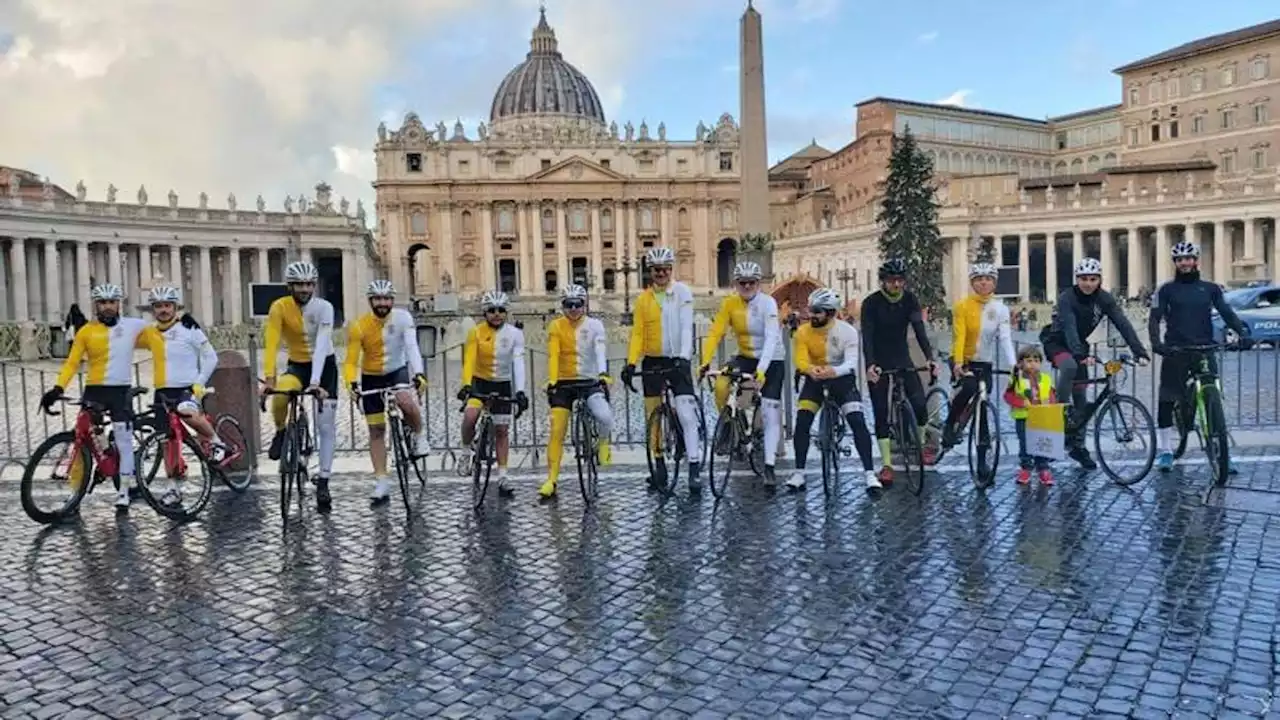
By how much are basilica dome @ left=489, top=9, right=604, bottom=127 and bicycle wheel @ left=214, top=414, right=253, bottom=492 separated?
366 feet

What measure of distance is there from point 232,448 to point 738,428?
15.6 feet

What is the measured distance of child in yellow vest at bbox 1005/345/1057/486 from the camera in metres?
9.42

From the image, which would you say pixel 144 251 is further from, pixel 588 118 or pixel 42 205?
pixel 588 118

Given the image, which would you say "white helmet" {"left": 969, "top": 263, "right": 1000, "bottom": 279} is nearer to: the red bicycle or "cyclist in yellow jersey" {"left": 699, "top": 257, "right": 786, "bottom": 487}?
"cyclist in yellow jersey" {"left": 699, "top": 257, "right": 786, "bottom": 487}

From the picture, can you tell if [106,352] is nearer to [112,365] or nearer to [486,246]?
[112,365]

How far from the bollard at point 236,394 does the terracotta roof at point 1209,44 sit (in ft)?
254

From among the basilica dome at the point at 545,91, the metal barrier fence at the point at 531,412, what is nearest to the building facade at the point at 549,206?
the basilica dome at the point at 545,91


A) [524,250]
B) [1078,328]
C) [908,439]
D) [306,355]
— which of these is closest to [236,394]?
[306,355]

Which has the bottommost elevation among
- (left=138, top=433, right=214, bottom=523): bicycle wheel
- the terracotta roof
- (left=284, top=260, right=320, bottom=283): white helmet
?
(left=138, top=433, right=214, bottom=523): bicycle wheel

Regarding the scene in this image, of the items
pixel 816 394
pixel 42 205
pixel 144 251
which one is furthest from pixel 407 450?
pixel 144 251

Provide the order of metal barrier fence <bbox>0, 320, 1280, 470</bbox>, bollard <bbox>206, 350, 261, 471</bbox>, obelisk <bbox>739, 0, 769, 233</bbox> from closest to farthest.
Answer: bollard <bbox>206, 350, 261, 471</bbox>, metal barrier fence <bbox>0, 320, 1280, 470</bbox>, obelisk <bbox>739, 0, 769, 233</bbox>

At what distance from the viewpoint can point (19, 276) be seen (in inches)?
1961

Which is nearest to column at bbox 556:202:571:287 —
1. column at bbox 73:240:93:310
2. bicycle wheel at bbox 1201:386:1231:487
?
column at bbox 73:240:93:310

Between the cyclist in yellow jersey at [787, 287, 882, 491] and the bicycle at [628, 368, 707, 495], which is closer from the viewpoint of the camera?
the cyclist in yellow jersey at [787, 287, 882, 491]
